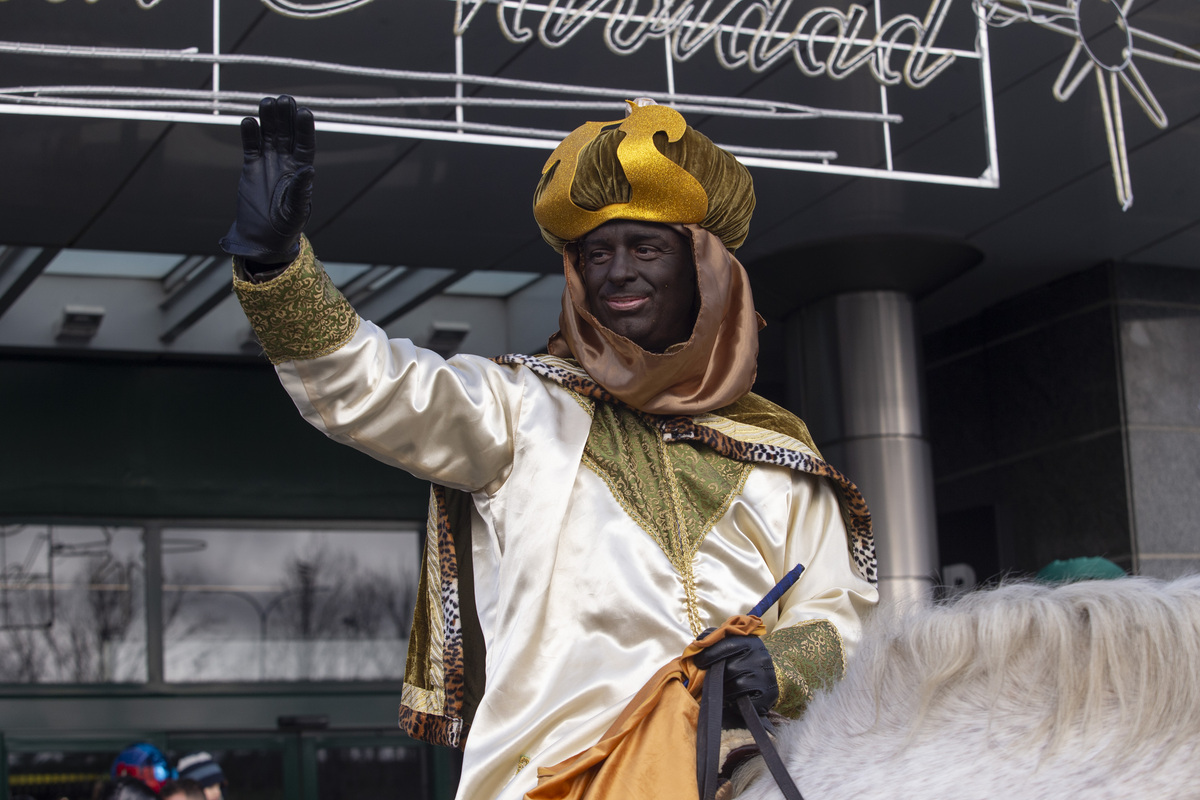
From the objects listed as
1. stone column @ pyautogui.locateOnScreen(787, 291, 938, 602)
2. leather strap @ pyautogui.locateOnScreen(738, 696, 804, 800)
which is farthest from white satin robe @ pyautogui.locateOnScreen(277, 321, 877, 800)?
stone column @ pyautogui.locateOnScreen(787, 291, 938, 602)

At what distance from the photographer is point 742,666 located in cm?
174

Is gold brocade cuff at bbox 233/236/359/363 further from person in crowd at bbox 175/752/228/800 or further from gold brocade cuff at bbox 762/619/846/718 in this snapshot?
person in crowd at bbox 175/752/228/800

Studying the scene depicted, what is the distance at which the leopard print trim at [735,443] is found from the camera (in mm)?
2289

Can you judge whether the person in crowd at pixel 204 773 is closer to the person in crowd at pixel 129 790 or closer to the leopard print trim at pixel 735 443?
the person in crowd at pixel 129 790

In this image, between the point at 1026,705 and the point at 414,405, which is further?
the point at 414,405

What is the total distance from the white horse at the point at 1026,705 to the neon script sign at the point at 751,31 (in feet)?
11.7

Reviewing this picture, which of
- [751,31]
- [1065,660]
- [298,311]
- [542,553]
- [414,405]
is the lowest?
[1065,660]

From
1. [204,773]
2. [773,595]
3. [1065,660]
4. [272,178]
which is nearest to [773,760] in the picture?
[1065,660]

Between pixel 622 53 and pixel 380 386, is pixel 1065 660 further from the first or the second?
pixel 622 53

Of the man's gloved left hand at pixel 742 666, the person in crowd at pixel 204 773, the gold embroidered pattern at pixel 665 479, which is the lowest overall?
the person in crowd at pixel 204 773

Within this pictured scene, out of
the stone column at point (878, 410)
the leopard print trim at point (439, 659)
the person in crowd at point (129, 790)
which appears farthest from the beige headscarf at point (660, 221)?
the stone column at point (878, 410)

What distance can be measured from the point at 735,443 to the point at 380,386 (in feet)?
1.99

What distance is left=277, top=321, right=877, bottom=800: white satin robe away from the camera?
203cm

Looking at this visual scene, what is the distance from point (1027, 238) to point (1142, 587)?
7.14 m
